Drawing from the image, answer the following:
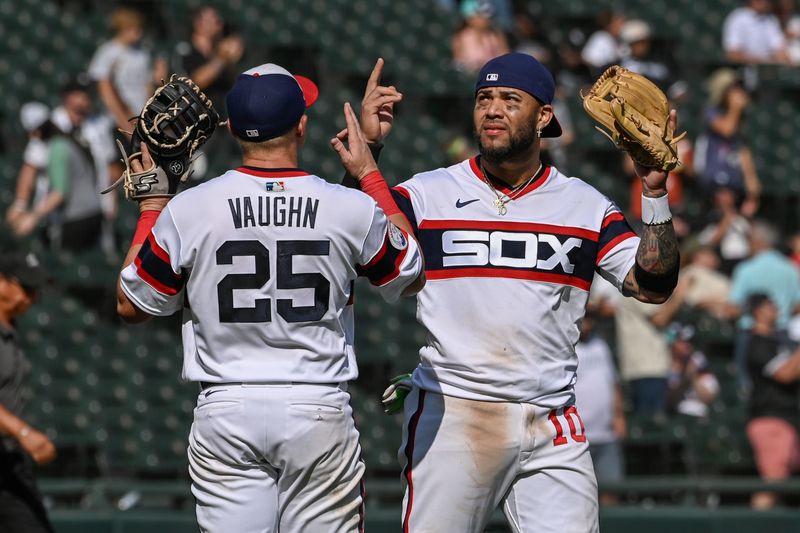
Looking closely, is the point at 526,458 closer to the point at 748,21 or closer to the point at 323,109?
the point at 323,109

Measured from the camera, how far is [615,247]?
17.9 ft

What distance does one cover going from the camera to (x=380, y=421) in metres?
10.9

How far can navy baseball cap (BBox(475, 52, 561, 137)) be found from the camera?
215 inches

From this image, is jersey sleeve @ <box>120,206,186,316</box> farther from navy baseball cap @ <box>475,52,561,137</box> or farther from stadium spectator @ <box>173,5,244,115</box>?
stadium spectator @ <box>173,5,244,115</box>

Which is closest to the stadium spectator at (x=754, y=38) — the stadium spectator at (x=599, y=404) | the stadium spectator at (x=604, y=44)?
the stadium spectator at (x=604, y=44)

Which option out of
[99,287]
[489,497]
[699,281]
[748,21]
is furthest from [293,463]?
[748,21]

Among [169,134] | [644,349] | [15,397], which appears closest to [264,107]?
[169,134]

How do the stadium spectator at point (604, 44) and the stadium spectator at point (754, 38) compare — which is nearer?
the stadium spectator at point (604, 44)

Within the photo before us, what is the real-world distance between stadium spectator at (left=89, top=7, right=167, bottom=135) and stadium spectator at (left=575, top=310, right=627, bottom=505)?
13.7 ft

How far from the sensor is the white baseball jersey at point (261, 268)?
469 cm

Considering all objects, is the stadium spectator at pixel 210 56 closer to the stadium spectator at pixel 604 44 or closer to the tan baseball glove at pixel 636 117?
the stadium spectator at pixel 604 44

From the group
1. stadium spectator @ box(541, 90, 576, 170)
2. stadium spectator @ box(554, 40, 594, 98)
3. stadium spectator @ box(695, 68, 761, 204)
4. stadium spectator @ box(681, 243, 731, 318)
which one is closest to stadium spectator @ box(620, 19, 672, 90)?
stadium spectator @ box(554, 40, 594, 98)

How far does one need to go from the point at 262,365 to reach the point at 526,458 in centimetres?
114

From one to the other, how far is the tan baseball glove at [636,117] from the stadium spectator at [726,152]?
9.09 meters
